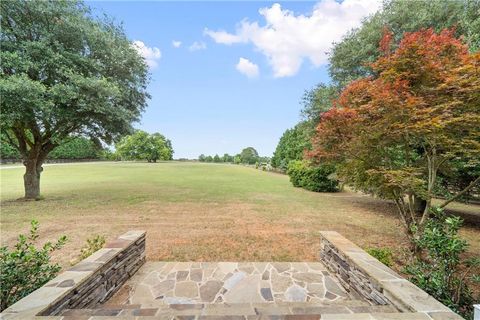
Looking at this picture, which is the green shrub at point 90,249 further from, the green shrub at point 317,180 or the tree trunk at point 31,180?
the green shrub at point 317,180

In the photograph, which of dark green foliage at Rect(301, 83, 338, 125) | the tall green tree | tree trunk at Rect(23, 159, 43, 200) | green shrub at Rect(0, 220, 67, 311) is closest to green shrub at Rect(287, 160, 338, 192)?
dark green foliage at Rect(301, 83, 338, 125)

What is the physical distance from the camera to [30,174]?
31.2ft

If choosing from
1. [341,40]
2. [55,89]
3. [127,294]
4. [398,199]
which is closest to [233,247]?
[127,294]

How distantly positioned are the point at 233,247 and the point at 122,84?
8.47 meters

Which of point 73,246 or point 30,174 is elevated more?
point 30,174

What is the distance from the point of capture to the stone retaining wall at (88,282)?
6.21 feet

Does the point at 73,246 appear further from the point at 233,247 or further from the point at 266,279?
the point at 266,279

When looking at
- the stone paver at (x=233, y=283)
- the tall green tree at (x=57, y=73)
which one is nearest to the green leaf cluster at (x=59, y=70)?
the tall green tree at (x=57, y=73)

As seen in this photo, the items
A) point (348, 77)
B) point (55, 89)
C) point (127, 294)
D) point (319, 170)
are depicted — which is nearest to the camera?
point (127, 294)

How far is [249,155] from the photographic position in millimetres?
67625

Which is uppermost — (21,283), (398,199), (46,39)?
(46,39)

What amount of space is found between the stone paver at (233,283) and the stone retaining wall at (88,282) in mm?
232

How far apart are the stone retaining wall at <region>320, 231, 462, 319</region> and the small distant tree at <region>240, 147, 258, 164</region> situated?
61885 mm

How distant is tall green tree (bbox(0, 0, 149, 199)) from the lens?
7253 mm
